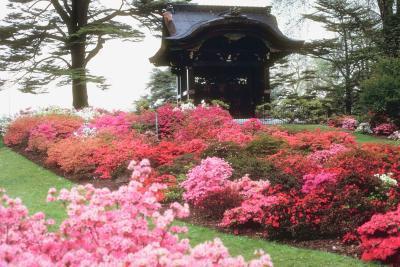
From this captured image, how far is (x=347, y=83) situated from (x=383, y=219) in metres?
22.7

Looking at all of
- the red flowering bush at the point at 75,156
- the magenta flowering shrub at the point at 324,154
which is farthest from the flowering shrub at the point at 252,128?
the red flowering bush at the point at 75,156

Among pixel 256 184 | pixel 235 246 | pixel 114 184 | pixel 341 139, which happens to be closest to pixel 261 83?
pixel 341 139

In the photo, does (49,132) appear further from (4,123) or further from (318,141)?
(4,123)

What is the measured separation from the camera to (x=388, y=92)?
1638 centimetres

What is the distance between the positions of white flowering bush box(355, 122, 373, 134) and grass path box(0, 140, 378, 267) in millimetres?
11025

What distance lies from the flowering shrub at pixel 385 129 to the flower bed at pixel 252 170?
4.33 m

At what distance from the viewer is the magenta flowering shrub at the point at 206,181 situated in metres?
8.20

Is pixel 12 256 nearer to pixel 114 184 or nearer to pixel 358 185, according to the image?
pixel 358 185

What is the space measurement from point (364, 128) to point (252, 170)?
9700 millimetres

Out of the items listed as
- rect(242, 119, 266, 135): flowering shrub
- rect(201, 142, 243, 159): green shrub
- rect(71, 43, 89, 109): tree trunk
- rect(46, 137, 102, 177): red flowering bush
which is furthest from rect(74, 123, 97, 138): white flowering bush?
rect(71, 43, 89, 109): tree trunk

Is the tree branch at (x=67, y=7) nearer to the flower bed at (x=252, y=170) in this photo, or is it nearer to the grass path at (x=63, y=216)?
the grass path at (x=63, y=216)

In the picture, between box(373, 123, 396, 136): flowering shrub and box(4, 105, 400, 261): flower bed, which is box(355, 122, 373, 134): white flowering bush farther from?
box(4, 105, 400, 261): flower bed

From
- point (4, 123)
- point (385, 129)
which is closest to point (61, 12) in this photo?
point (4, 123)

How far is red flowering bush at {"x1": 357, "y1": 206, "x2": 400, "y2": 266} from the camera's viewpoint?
18.2 ft
